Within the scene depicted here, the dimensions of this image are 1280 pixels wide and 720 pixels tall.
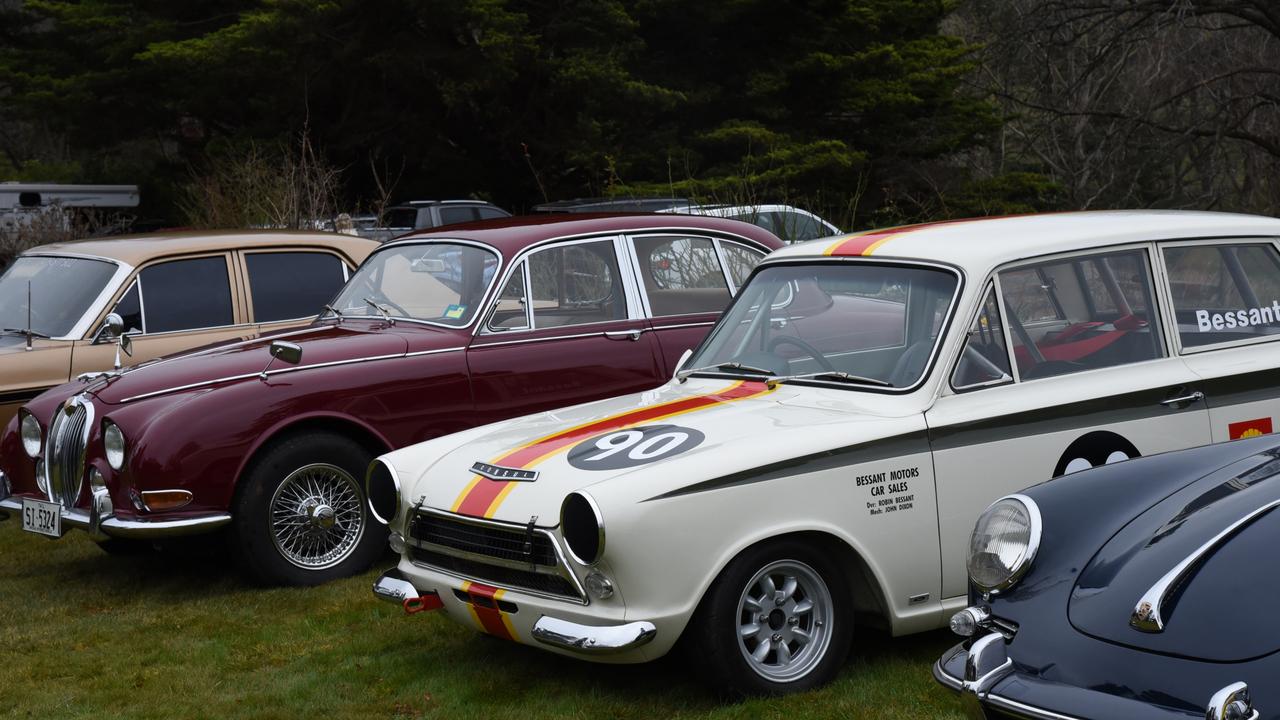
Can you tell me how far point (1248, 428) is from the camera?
17.4ft

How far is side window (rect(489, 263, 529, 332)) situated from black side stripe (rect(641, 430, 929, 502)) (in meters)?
2.86

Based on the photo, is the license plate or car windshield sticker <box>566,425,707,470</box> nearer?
car windshield sticker <box>566,425,707,470</box>

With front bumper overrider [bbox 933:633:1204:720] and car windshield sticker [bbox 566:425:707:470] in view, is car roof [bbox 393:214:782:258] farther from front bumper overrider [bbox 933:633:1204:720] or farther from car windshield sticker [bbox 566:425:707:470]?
front bumper overrider [bbox 933:633:1204:720]

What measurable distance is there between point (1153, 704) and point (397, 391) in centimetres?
467

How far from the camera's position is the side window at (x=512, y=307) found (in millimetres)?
7047

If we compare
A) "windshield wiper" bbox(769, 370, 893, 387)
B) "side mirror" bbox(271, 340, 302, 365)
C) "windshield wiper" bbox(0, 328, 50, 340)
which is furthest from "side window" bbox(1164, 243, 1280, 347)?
"windshield wiper" bbox(0, 328, 50, 340)

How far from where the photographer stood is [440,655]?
5555 millimetres

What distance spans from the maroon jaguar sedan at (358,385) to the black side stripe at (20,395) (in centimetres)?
55

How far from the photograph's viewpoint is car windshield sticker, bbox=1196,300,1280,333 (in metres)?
5.43

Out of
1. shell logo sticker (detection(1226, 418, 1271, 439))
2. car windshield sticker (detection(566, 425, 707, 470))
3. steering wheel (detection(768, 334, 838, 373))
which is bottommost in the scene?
shell logo sticker (detection(1226, 418, 1271, 439))

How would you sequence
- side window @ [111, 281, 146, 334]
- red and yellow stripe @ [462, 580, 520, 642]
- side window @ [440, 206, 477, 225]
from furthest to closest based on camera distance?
side window @ [440, 206, 477, 225], side window @ [111, 281, 146, 334], red and yellow stripe @ [462, 580, 520, 642]

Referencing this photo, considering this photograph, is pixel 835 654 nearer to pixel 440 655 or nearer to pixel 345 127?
pixel 440 655

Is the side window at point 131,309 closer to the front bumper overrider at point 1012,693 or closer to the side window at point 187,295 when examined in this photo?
the side window at point 187,295

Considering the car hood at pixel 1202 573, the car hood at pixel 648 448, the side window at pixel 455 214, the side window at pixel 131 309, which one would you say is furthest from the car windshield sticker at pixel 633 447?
the side window at pixel 455 214
